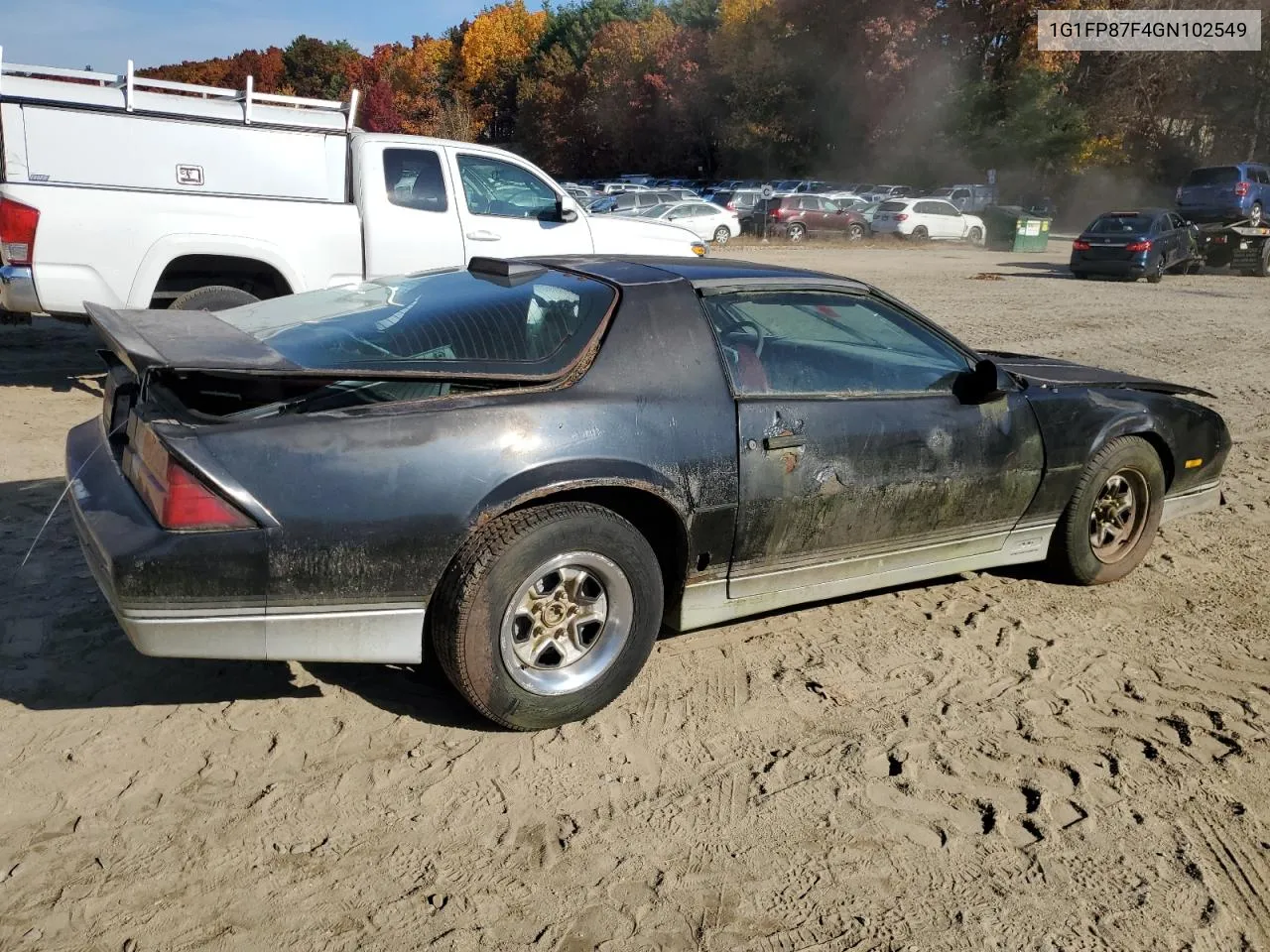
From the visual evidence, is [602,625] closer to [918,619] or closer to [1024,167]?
[918,619]

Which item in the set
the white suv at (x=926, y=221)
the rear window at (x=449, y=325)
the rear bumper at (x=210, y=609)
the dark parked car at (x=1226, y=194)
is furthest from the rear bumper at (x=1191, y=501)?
the white suv at (x=926, y=221)

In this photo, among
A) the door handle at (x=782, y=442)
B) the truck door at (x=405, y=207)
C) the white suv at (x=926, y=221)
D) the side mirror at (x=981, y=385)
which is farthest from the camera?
the white suv at (x=926, y=221)

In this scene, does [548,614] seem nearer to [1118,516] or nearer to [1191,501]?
[1118,516]

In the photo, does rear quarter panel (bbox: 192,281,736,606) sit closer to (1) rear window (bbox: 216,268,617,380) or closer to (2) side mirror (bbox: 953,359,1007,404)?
(1) rear window (bbox: 216,268,617,380)

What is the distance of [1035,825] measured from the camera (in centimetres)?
315

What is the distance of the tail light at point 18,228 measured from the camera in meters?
7.18

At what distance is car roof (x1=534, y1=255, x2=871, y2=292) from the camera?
3.97 meters

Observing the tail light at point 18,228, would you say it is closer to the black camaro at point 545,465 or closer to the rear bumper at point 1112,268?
the black camaro at point 545,465

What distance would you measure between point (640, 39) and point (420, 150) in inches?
2341

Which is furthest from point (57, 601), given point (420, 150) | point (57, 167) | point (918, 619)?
point (420, 150)

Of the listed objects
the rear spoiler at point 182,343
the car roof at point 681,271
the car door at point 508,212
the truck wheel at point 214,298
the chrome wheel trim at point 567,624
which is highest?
the car door at point 508,212

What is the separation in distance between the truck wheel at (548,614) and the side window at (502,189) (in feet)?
19.9

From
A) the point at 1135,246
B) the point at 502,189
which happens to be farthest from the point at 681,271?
the point at 1135,246

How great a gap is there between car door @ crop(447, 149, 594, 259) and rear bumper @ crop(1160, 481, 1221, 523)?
547 cm
